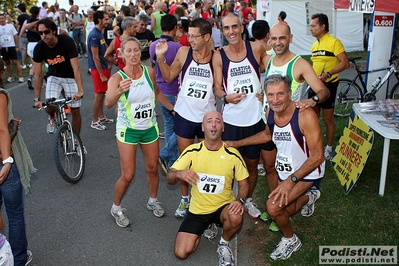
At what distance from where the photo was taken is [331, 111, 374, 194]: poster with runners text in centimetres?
507

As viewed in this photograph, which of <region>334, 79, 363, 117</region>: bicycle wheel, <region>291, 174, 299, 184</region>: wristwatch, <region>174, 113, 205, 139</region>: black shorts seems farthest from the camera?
<region>334, 79, 363, 117</region>: bicycle wheel

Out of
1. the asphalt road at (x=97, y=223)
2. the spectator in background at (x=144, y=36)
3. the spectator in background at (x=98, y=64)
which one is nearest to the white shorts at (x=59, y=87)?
the asphalt road at (x=97, y=223)

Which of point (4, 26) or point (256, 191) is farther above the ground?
point (4, 26)

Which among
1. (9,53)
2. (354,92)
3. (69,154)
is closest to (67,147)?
(69,154)

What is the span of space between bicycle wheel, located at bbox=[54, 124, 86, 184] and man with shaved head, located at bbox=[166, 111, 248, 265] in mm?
2263

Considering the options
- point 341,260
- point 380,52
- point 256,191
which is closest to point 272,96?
point 341,260

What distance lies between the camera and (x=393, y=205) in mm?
4777

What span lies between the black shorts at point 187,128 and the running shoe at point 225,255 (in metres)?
1.25

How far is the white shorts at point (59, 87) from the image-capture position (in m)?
6.36

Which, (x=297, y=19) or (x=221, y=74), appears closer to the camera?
(x=221, y=74)

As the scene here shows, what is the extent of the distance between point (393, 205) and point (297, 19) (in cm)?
1202

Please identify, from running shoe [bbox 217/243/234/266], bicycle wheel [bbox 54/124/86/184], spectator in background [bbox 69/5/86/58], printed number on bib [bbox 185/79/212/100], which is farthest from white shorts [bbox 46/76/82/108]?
spectator in background [bbox 69/5/86/58]

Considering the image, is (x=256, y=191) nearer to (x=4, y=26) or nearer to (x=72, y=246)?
(x=72, y=246)

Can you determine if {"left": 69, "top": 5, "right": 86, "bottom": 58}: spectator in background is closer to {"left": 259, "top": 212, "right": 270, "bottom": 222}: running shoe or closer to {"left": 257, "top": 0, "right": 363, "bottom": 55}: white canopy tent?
{"left": 257, "top": 0, "right": 363, "bottom": 55}: white canopy tent
